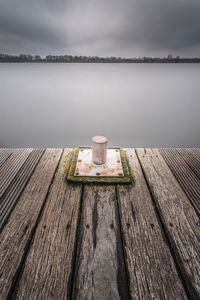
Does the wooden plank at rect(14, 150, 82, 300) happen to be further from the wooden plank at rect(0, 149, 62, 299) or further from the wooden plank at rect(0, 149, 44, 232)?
the wooden plank at rect(0, 149, 44, 232)

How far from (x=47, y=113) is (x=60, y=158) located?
863cm

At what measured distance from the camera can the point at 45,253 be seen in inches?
45.5

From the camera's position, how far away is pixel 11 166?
2.16m

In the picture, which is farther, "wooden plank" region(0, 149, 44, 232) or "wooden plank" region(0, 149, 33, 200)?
"wooden plank" region(0, 149, 33, 200)

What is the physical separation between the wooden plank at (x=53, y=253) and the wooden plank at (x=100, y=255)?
54mm

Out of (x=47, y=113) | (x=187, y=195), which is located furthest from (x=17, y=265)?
(x=47, y=113)

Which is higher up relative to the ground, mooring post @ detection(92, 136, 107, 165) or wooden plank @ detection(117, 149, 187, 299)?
mooring post @ detection(92, 136, 107, 165)

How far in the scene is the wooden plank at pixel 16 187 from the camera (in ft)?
4.89

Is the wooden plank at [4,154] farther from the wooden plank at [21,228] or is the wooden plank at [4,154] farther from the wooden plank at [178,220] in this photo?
the wooden plank at [178,220]

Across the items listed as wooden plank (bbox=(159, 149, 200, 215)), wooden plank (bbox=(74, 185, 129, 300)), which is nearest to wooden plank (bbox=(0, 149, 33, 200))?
wooden plank (bbox=(74, 185, 129, 300))

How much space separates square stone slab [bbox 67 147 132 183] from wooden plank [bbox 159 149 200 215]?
0.45 meters

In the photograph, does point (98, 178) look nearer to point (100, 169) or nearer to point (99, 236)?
point (100, 169)

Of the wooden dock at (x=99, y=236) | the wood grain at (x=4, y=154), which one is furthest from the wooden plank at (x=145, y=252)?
the wood grain at (x=4, y=154)

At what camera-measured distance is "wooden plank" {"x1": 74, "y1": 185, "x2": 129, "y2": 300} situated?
0.98m
